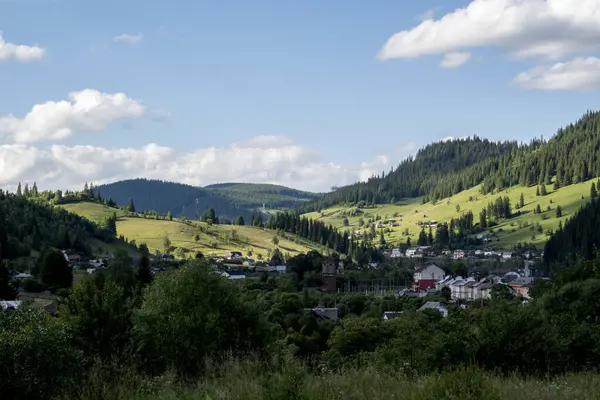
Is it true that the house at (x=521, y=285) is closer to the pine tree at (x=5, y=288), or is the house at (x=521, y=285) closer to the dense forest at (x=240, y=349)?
the dense forest at (x=240, y=349)

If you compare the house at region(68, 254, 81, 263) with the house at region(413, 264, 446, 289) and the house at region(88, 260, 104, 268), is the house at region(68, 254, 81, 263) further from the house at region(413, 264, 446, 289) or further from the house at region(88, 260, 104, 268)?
the house at region(413, 264, 446, 289)

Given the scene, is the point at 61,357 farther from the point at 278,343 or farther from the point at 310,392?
the point at 278,343

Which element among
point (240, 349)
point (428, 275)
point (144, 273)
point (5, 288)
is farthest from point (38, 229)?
point (240, 349)

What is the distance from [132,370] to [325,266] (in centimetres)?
11432

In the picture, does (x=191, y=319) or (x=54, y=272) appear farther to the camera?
(x=54, y=272)

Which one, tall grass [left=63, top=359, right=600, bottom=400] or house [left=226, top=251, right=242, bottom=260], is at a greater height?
tall grass [left=63, top=359, right=600, bottom=400]

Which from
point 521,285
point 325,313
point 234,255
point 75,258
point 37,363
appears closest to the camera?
point 37,363

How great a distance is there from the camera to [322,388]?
924cm

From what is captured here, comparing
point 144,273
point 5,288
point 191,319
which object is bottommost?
point 144,273

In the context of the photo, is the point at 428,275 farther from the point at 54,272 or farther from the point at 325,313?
the point at 54,272

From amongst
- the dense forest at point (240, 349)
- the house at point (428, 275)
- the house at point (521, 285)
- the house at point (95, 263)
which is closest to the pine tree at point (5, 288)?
the dense forest at point (240, 349)

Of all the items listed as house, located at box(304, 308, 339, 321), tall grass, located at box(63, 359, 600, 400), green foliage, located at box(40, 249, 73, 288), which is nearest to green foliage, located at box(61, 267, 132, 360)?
tall grass, located at box(63, 359, 600, 400)

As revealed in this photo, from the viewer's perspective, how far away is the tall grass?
27.0ft

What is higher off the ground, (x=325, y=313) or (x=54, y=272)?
(x=54, y=272)
